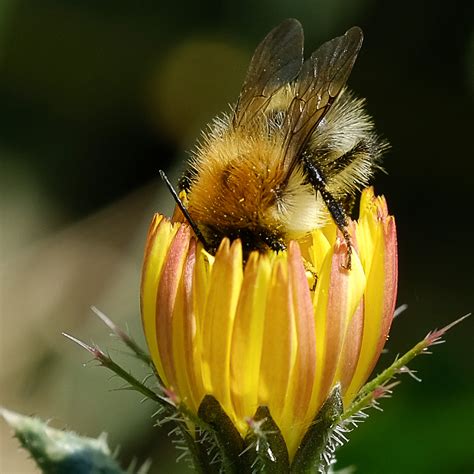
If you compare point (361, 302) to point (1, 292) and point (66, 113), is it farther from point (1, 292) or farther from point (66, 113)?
point (66, 113)

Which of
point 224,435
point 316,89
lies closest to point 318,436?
point 224,435

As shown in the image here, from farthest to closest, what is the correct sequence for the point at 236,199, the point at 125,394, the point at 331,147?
1. the point at 125,394
2. the point at 331,147
3. the point at 236,199

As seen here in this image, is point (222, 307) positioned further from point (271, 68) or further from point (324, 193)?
point (271, 68)

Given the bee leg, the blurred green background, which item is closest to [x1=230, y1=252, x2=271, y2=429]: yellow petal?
the bee leg

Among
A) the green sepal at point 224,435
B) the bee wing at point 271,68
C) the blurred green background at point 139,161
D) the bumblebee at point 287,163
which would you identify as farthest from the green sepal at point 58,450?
the blurred green background at point 139,161

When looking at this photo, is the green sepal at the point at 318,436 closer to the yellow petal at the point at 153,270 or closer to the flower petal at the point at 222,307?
the flower petal at the point at 222,307

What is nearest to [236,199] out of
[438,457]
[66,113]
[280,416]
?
[280,416]
